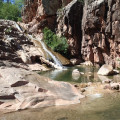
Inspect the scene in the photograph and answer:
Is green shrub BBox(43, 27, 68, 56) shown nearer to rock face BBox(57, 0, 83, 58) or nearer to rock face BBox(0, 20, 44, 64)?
rock face BBox(57, 0, 83, 58)

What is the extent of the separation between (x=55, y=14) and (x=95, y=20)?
418 inches

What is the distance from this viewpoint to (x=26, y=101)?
6.83 meters

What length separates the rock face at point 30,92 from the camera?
680 centimetres

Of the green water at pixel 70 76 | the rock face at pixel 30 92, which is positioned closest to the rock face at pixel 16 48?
the green water at pixel 70 76

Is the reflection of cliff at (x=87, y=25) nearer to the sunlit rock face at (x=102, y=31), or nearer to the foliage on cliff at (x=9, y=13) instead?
the sunlit rock face at (x=102, y=31)

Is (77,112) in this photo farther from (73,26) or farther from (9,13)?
(9,13)

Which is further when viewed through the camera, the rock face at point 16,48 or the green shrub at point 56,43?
the green shrub at point 56,43

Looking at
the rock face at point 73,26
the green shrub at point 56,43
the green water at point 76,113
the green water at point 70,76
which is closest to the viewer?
the green water at point 76,113

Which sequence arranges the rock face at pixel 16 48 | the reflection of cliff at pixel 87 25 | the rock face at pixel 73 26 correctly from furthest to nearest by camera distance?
the rock face at pixel 73 26 < the reflection of cliff at pixel 87 25 < the rock face at pixel 16 48

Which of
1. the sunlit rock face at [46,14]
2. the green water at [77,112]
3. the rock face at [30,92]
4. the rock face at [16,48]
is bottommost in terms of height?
the green water at [77,112]

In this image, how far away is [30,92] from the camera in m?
7.34

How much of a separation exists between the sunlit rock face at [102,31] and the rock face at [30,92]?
12003 mm

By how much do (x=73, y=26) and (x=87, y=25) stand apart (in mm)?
3321

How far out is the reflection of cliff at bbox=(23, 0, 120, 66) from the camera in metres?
19.2
